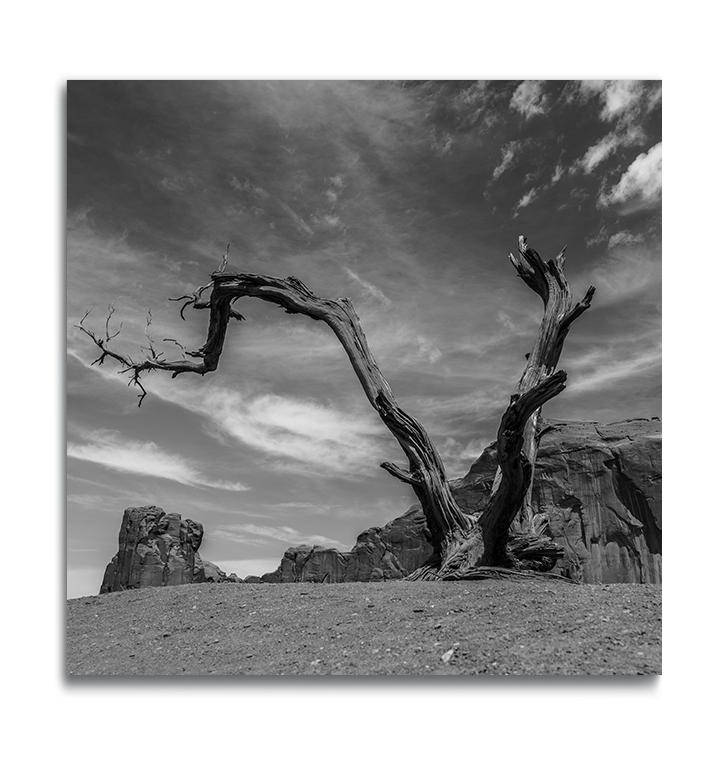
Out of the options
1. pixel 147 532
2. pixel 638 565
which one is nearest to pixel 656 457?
pixel 638 565

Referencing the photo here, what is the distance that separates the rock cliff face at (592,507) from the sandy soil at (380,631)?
49.6 meters

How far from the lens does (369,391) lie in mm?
8297

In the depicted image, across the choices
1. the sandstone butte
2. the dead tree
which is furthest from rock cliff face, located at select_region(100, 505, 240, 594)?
the dead tree

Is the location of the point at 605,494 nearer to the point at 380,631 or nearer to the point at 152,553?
the point at 152,553

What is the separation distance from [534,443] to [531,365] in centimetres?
132

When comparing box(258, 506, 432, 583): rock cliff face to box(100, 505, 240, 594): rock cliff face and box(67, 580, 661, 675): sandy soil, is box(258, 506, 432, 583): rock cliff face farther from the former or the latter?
box(67, 580, 661, 675): sandy soil

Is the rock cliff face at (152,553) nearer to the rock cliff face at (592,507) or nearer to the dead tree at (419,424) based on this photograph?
the rock cliff face at (592,507)

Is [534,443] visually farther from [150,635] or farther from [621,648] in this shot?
[150,635]

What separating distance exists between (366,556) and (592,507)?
23582 millimetres

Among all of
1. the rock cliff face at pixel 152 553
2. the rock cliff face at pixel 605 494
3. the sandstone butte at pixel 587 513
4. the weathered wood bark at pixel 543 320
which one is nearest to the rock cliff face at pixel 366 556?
the sandstone butte at pixel 587 513

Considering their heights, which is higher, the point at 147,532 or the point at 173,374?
the point at 173,374

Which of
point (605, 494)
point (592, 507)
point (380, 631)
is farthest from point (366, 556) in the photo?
point (380, 631)

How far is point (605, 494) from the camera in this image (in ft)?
187

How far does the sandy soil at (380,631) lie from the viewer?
4.06m
